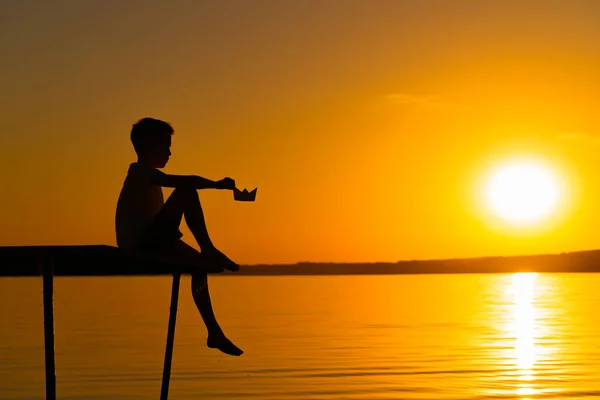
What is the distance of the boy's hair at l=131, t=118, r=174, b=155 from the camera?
11.1 meters

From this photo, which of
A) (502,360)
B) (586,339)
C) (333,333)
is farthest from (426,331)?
(502,360)

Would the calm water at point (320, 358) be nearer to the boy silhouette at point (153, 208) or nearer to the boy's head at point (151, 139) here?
the boy silhouette at point (153, 208)

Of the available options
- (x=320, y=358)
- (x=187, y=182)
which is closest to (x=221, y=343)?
(x=187, y=182)

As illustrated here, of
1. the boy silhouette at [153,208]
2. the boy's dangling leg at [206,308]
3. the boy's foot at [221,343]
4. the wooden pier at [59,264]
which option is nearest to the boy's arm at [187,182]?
the boy silhouette at [153,208]

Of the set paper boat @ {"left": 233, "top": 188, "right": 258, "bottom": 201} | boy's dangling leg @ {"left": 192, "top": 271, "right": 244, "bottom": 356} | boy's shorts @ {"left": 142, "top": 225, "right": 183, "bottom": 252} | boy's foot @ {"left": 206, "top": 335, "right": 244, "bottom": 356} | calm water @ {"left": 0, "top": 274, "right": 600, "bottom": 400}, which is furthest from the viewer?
calm water @ {"left": 0, "top": 274, "right": 600, "bottom": 400}

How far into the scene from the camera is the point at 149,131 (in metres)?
11.1

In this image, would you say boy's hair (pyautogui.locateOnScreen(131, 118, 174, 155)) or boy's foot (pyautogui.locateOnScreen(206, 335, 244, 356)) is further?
boy's foot (pyautogui.locateOnScreen(206, 335, 244, 356))

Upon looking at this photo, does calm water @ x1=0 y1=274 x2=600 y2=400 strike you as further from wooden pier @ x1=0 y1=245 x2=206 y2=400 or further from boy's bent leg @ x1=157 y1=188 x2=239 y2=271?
wooden pier @ x1=0 y1=245 x2=206 y2=400

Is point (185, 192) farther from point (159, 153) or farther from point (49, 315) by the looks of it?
point (49, 315)

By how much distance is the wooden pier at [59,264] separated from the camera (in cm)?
884

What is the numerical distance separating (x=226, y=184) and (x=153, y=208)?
1.10 m

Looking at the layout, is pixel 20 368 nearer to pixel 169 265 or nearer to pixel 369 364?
pixel 369 364

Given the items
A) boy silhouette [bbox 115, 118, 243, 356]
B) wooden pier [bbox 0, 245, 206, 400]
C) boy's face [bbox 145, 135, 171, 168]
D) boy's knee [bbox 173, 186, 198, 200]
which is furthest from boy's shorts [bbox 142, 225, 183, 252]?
wooden pier [bbox 0, 245, 206, 400]

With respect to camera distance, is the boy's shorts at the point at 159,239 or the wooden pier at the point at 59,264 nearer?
the wooden pier at the point at 59,264
